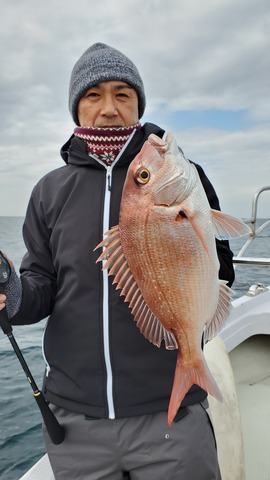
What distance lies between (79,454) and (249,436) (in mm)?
2206

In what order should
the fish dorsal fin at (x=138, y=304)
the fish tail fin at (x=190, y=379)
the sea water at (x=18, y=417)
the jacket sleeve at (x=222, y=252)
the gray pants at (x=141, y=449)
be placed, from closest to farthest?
the fish tail fin at (x=190, y=379) < the fish dorsal fin at (x=138, y=304) < the gray pants at (x=141, y=449) < the jacket sleeve at (x=222, y=252) < the sea water at (x=18, y=417)

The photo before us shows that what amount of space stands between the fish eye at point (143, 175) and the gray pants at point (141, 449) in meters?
1.05

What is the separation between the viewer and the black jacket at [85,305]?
6.27ft

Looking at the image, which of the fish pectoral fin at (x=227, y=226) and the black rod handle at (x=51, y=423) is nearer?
the fish pectoral fin at (x=227, y=226)

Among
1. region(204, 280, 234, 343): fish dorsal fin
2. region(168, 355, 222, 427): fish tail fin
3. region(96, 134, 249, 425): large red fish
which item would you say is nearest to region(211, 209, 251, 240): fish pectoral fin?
region(96, 134, 249, 425): large red fish

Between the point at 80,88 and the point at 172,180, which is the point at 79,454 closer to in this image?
the point at 172,180

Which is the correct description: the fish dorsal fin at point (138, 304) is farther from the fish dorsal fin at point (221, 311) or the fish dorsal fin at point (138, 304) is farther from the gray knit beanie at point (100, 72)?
the gray knit beanie at point (100, 72)

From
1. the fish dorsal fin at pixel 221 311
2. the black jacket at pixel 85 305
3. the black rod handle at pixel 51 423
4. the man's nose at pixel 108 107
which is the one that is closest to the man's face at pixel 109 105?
the man's nose at pixel 108 107

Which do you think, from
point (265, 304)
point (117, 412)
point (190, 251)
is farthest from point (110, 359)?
point (265, 304)

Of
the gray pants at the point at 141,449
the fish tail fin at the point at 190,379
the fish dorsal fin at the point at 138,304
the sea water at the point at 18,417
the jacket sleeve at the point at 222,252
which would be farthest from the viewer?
the sea water at the point at 18,417

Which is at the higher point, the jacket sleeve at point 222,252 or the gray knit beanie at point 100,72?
the gray knit beanie at point 100,72

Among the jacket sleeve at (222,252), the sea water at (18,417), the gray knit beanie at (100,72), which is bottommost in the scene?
the sea water at (18,417)

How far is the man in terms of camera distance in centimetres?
188

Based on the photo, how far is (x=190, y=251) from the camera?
62.2 inches
